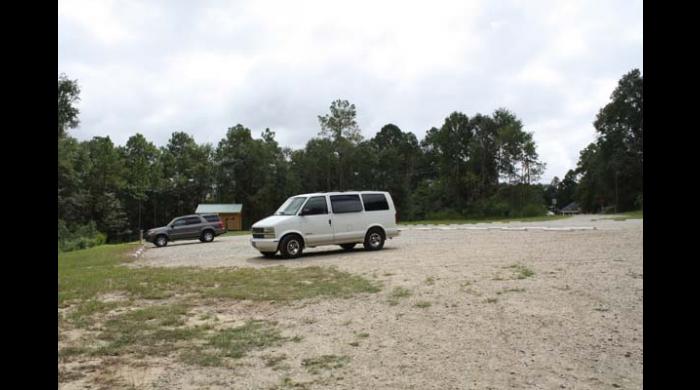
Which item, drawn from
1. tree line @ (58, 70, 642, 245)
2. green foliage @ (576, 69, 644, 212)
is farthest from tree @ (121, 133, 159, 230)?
green foliage @ (576, 69, 644, 212)

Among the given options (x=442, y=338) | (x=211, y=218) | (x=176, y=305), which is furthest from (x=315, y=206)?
(x=211, y=218)

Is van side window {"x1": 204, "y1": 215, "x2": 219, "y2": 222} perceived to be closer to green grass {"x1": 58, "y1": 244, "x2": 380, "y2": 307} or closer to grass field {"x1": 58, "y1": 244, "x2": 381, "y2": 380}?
grass field {"x1": 58, "y1": 244, "x2": 381, "y2": 380}

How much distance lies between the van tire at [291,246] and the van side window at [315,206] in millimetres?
842

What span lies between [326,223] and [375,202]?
208cm

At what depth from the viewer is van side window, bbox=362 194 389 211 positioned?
57.9ft

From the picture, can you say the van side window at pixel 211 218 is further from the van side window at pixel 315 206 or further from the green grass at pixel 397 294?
the green grass at pixel 397 294

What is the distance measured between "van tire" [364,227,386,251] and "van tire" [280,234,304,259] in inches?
96.1

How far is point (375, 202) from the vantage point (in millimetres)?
17812

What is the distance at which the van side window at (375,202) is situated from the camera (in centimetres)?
1764

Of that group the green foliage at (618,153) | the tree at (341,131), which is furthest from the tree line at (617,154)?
the tree at (341,131)

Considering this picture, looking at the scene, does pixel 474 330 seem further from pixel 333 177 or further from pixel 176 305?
pixel 333 177
